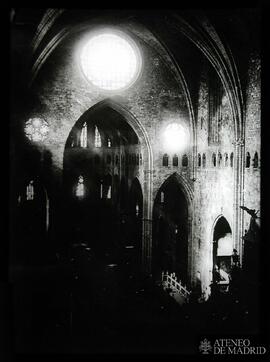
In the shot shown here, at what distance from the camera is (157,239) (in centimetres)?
2077

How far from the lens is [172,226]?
20.9 m

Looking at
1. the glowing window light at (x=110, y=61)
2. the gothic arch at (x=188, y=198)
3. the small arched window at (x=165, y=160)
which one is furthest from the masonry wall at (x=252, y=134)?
the glowing window light at (x=110, y=61)

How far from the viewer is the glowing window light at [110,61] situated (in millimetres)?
17125

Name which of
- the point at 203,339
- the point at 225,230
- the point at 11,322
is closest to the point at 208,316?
the point at 203,339

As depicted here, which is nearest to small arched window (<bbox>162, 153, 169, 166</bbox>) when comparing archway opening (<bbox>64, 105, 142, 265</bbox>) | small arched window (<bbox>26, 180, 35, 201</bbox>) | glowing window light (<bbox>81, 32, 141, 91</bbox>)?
archway opening (<bbox>64, 105, 142, 265</bbox>)

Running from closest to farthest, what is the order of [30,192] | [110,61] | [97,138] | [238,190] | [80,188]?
[238,190]
[30,192]
[110,61]
[80,188]
[97,138]

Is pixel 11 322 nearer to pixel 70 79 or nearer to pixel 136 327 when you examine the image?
pixel 136 327

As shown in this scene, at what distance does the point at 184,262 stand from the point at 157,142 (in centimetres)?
590

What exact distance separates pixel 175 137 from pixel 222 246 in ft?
17.8

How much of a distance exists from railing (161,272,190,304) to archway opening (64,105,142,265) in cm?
195

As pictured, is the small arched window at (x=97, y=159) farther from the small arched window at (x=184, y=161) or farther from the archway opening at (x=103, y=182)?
the small arched window at (x=184, y=161)

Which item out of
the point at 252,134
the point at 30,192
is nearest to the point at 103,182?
the point at 30,192

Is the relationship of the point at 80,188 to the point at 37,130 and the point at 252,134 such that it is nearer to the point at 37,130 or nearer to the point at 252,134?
the point at 37,130

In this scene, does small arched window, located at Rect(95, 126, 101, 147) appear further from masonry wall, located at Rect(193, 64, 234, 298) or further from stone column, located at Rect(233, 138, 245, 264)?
stone column, located at Rect(233, 138, 245, 264)
